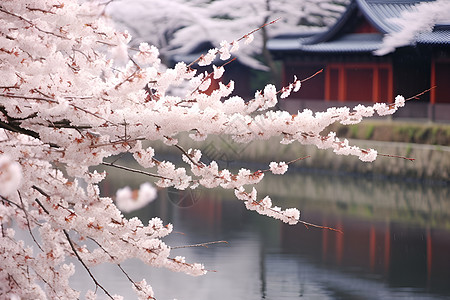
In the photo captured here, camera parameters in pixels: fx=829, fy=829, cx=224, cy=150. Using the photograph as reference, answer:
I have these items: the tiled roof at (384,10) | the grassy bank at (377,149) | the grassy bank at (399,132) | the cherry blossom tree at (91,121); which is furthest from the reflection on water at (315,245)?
the tiled roof at (384,10)

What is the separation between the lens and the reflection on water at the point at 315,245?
31.1ft

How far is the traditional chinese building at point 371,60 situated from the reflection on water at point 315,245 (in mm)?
4750

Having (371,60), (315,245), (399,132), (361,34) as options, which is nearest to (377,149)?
(399,132)

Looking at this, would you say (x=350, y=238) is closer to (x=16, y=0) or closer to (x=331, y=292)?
(x=331, y=292)

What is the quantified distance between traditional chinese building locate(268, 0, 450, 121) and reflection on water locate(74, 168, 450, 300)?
15.6 ft

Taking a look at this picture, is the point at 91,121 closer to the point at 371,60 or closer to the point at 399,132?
the point at 399,132

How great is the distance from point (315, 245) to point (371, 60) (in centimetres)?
1175

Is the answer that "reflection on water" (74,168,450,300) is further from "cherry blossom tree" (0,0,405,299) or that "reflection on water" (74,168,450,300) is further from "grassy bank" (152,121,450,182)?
"cherry blossom tree" (0,0,405,299)

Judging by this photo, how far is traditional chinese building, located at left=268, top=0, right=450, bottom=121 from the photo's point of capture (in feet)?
69.3

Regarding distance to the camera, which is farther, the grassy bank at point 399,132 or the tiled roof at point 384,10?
the tiled roof at point 384,10

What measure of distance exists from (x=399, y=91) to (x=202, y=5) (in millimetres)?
8777

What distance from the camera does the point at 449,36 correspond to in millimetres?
20359

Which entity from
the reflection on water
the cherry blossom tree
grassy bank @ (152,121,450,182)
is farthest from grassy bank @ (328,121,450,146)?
the cherry blossom tree

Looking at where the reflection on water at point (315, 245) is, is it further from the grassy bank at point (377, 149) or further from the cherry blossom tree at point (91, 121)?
the cherry blossom tree at point (91, 121)
